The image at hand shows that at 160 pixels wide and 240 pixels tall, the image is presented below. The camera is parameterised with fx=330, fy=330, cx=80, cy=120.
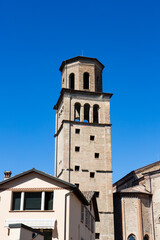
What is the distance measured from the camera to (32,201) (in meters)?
23.1

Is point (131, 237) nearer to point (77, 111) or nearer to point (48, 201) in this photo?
point (77, 111)

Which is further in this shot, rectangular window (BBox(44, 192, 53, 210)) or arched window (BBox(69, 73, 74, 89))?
arched window (BBox(69, 73, 74, 89))

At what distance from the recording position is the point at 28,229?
15.1 meters

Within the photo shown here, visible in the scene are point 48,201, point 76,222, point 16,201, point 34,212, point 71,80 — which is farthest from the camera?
point 71,80

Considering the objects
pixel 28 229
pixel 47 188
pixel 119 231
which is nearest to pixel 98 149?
pixel 119 231

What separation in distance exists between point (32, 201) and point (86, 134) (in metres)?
24.3

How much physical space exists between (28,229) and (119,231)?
31.4 m

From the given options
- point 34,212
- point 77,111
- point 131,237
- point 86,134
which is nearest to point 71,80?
point 77,111

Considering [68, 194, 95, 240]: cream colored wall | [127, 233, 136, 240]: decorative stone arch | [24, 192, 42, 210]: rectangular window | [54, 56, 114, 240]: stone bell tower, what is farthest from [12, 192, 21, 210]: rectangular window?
[127, 233, 136, 240]: decorative stone arch

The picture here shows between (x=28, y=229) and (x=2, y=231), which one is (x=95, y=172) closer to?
(x=2, y=231)

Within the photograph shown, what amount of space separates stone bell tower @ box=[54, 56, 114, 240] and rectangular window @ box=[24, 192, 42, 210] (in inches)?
787

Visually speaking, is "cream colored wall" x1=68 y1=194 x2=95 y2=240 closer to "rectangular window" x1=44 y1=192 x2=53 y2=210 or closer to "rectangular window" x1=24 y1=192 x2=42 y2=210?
"rectangular window" x1=44 y1=192 x2=53 y2=210

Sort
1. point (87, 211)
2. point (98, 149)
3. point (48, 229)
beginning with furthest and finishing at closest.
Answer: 1. point (98, 149)
2. point (87, 211)
3. point (48, 229)

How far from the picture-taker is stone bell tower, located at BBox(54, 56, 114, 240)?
43.5m
